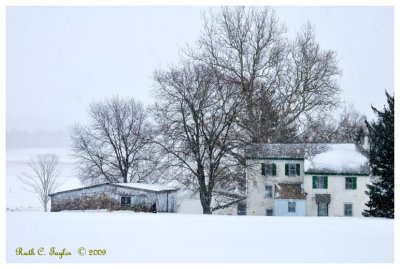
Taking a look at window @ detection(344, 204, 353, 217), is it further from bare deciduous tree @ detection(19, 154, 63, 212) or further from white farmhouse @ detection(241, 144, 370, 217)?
bare deciduous tree @ detection(19, 154, 63, 212)

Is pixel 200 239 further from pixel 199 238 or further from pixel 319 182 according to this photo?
pixel 319 182

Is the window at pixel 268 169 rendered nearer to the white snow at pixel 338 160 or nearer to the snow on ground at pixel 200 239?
the white snow at pixel 338 160

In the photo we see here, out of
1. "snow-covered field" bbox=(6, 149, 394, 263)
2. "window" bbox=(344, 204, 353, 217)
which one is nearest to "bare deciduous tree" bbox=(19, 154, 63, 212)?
"window" bbox=(344, 204, 353, 217)

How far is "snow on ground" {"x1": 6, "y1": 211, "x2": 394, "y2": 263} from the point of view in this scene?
17922 mm

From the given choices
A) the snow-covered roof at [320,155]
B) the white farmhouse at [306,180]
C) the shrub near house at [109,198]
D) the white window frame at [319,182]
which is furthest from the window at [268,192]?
the shrub near house at [109,198]

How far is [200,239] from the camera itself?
2034 centimetres

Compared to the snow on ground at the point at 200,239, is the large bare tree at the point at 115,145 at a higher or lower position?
higher

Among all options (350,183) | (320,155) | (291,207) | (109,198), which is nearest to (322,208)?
(291,207)

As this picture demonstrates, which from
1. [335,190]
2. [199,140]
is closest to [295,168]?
[335,190]

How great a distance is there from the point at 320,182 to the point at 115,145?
23609mm

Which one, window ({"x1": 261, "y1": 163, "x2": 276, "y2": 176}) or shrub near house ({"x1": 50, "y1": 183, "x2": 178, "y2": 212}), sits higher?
window ({"x1": 261, "y1": 163, "x2": 276, "y2": 176})

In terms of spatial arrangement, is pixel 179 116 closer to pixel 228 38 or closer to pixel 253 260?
pixel 228 38

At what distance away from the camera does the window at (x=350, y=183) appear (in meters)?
42.8

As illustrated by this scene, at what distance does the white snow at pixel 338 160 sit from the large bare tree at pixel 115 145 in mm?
16243
